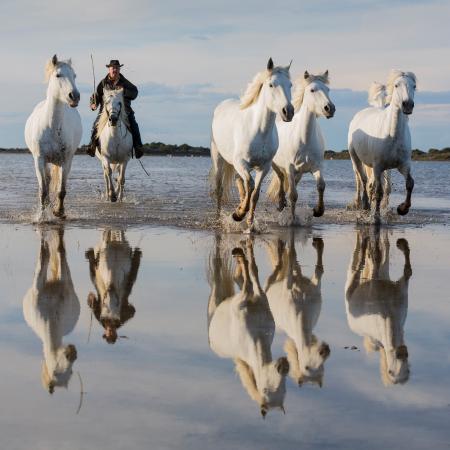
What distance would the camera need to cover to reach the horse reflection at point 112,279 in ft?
19.0

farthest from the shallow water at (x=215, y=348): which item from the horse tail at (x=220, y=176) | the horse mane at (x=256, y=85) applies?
the horse tail at (x=220, y=176)

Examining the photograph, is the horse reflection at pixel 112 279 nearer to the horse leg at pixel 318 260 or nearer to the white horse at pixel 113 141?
the horse leg at pixel 318 260

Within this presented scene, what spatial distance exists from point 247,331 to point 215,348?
0.41 m

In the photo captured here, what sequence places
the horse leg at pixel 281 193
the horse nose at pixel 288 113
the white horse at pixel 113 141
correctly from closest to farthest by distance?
1. the horse nose at pixel 288 113
2. the horse leg at pixel 281 193
3. the white horse at pixel 113 141

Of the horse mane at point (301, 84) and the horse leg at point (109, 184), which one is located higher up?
the horse mane at point (301, 84)

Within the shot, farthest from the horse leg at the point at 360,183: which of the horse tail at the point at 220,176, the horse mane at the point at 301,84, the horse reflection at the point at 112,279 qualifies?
the horse reflection at the point at 112,279

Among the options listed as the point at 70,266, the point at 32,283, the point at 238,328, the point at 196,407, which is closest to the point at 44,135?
the point at 70,266

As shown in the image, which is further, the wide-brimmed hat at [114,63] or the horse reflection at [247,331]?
the wide-brimmed hat at [114,63]

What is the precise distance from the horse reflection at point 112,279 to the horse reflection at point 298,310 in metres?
1.05

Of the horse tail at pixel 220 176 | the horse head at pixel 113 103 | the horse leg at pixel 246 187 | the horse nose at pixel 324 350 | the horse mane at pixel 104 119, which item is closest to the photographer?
the horse nose at pixel 324 350

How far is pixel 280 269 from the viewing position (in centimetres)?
807

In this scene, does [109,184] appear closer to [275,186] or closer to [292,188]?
[275,186]

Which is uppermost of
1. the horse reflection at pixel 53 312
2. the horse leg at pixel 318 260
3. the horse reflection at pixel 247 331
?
the horse reflection at pixel 53 312

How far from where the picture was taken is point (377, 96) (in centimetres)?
1659
